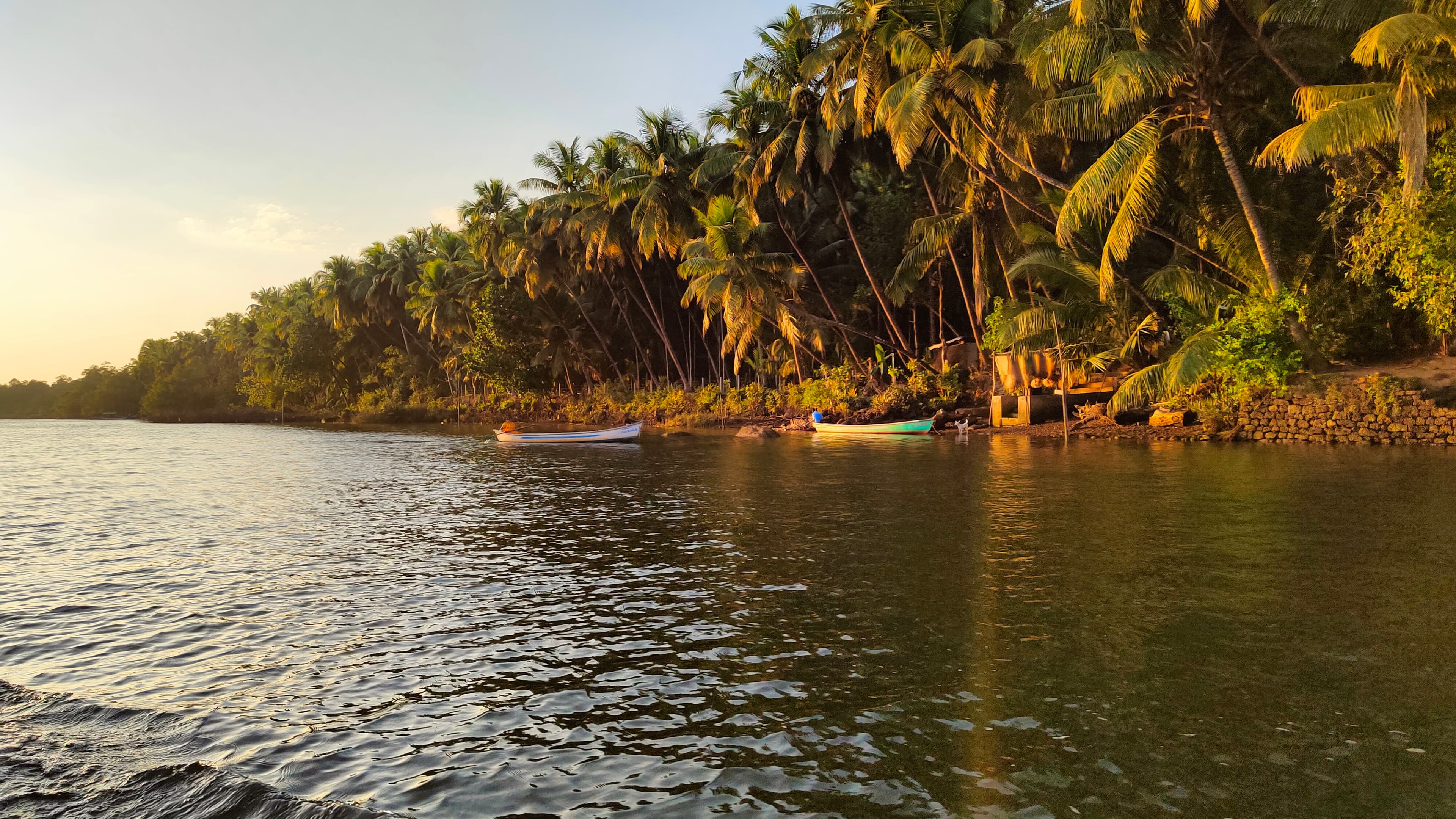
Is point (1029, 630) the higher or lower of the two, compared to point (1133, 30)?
lower

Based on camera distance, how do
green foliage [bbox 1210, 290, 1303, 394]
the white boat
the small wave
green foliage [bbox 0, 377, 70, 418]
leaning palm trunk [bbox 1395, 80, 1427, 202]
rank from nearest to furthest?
1. the small wave
2. leaning palm trunk [bbox 1395, 80, 1427, 202]
3. green foliage [bbox 1210, 290, 1303, 394]
4. the white boat
5. green foliage [bbox 0, 377, 70, 418]

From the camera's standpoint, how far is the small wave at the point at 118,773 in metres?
5.07

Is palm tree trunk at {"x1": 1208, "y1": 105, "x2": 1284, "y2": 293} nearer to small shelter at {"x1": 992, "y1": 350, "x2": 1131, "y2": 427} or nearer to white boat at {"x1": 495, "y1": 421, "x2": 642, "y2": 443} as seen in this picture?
small shelter at {"x1": 992, "y1": 350, "x2": 1131, "y2": 427}

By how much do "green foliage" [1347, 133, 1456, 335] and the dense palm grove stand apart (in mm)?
63

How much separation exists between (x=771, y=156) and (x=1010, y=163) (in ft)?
35.6

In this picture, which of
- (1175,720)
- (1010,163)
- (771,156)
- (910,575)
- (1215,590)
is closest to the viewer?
(1175,720)

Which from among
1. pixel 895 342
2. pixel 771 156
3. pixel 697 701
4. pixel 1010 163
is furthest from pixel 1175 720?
pixel 895 342

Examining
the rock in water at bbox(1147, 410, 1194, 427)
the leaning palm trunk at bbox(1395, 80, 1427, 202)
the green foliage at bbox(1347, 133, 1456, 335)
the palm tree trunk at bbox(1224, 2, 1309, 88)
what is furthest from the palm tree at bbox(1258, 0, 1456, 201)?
the rock in water at bbox(1147, 410, 1194, 427)

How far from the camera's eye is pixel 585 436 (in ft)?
127

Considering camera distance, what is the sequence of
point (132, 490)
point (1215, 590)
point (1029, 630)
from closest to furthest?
point (1029, 630) < point (1215, 590) < point (132, 490)

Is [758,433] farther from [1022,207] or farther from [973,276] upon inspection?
[1022,207]

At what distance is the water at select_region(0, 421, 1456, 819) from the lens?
17.1ft

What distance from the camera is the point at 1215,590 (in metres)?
9.37

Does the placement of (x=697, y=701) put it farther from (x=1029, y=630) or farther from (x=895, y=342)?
(x=895, y=342)
